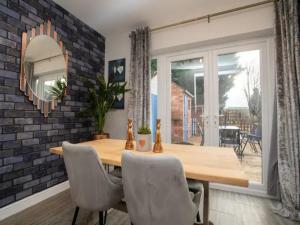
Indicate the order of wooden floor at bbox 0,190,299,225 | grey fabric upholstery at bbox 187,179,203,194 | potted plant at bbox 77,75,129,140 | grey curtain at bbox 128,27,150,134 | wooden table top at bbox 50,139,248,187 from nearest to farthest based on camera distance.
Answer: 1. wooden table top at bbox 50,139,248,187
2. grey fabric upholstery at bbox 187,179,203,194
3. wooden floor at bbox 0,190,299,225
4. potted plant at bbox 77,75,129,140
5. grey curtain at bbox 128,27,150,134

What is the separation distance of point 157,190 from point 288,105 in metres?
1.92

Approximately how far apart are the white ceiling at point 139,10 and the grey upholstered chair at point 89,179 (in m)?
2.08

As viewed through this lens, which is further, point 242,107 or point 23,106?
point 242,107

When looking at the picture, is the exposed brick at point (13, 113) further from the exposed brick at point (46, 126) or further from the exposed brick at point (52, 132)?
the exposed brick at point (52, 132)

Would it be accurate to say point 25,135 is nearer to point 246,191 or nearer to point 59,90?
point 59,90

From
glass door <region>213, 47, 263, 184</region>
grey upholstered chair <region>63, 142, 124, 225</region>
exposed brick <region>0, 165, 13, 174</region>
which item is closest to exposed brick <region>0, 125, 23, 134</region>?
exposed brick <region>0, 165, 13, 174</region>

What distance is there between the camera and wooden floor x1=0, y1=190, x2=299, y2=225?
1724 mm

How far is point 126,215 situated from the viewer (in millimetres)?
1844

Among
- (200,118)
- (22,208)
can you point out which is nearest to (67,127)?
(22,208)

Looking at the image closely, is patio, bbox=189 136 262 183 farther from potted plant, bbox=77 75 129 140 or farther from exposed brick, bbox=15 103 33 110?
exposed brick, bbox=15 103 33 110

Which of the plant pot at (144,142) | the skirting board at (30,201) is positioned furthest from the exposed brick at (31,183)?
the plant pot at (144,142)

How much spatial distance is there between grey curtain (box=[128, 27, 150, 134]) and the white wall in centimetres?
18

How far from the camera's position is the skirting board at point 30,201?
179 centimetres

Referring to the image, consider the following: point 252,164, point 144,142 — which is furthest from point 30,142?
point 252,164
